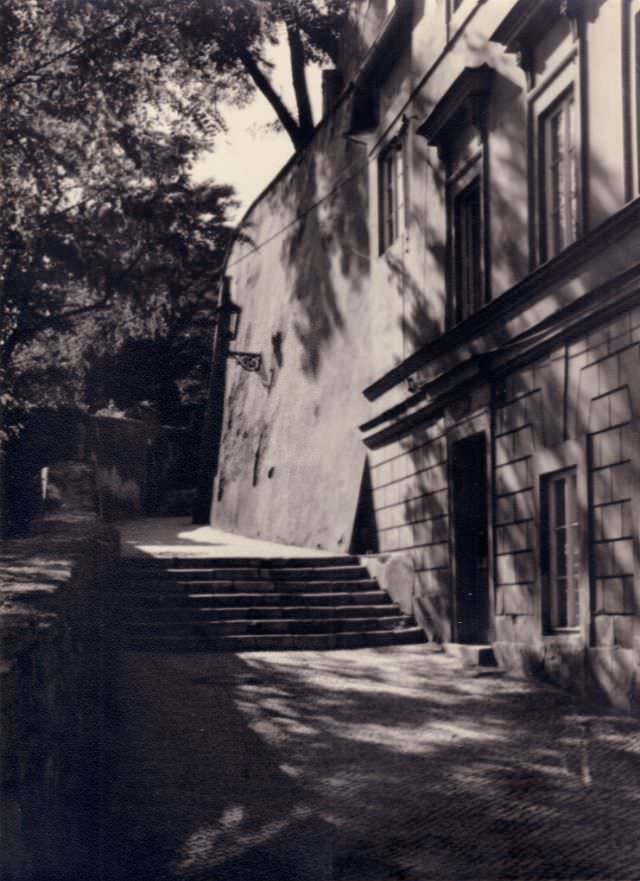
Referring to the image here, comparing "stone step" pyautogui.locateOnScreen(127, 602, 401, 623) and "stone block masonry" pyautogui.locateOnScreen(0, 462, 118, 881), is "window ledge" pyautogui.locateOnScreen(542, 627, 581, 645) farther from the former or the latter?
"stone step" pyautogui.locateOnScreen(127, 602, 401, 623)

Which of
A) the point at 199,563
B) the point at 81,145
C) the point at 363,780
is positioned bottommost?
the point at 363,780

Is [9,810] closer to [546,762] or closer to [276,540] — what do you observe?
[546,762]

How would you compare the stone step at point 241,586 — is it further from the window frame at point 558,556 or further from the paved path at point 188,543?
the window frame at point 558,556

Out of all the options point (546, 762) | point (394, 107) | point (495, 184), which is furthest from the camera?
point (394, 107)

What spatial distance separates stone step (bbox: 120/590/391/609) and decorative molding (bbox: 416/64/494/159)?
5.04 m

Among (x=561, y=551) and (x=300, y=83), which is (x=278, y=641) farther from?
(x=300, y=83)

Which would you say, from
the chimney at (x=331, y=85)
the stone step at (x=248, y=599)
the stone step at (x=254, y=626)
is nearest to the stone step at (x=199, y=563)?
the stone step at (x=248, y=599)

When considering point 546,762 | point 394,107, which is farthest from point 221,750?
point 394,107

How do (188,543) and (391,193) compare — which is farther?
(188,543)

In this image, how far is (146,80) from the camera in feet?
58.9

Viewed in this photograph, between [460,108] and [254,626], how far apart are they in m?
5.75

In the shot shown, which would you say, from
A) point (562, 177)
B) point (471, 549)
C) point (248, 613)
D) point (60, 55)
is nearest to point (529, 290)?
point (562, 177)

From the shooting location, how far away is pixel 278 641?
44.6 ft

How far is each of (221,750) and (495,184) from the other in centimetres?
649
